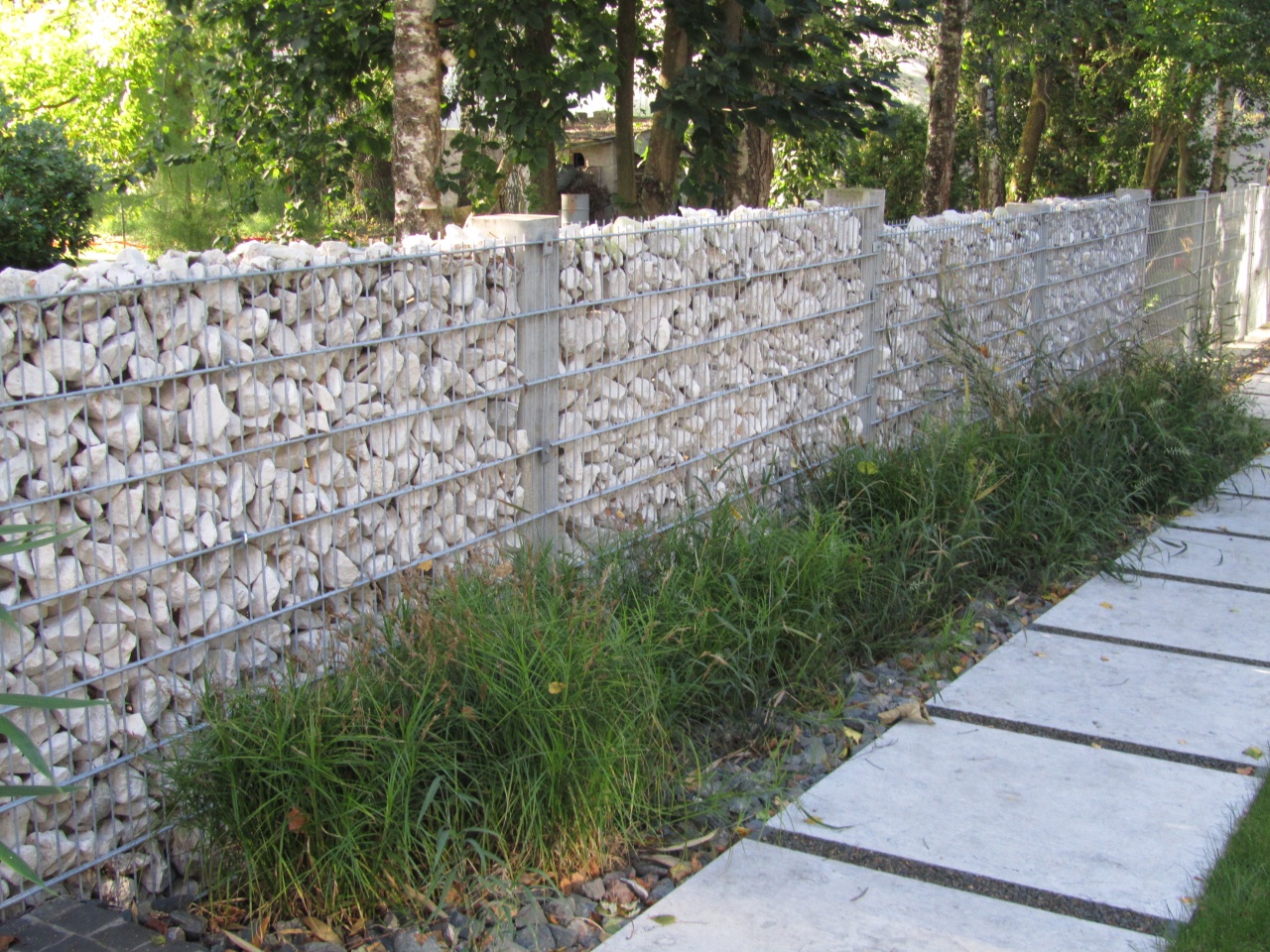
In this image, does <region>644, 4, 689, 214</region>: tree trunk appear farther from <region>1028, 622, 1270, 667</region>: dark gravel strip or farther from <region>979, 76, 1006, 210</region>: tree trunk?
<region>979, 76, 1006, 210</region>: tree trunk

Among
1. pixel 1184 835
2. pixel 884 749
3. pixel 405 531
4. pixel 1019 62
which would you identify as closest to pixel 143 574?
pixel 405 531

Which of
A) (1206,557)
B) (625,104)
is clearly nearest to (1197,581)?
(1206,557)

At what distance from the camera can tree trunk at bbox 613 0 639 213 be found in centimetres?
901

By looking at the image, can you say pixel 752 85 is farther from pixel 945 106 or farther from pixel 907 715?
pixel 907 715

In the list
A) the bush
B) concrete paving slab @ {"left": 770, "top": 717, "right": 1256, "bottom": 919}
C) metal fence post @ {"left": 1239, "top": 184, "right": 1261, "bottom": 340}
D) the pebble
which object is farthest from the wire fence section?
metal fence post @ {"left": 1239, "top": 184, "right": 1261, "bottom": 340}

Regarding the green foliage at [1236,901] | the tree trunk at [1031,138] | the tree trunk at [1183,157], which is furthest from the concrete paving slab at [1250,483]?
the tree trunk at [1031,138]

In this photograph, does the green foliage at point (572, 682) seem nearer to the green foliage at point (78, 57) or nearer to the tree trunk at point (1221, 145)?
the tree trunk at point (1221, 145)

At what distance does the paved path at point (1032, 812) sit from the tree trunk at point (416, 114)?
4.37 meters

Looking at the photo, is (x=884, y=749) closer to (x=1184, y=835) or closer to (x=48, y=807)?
(x=1184, y=835)

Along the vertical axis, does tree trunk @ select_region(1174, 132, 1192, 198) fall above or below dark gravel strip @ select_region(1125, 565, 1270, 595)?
above

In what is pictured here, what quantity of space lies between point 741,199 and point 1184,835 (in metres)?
7.46

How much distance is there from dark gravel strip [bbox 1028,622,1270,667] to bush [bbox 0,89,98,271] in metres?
7.42

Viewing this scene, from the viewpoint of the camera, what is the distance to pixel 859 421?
264 inches

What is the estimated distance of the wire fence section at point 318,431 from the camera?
2902mm
